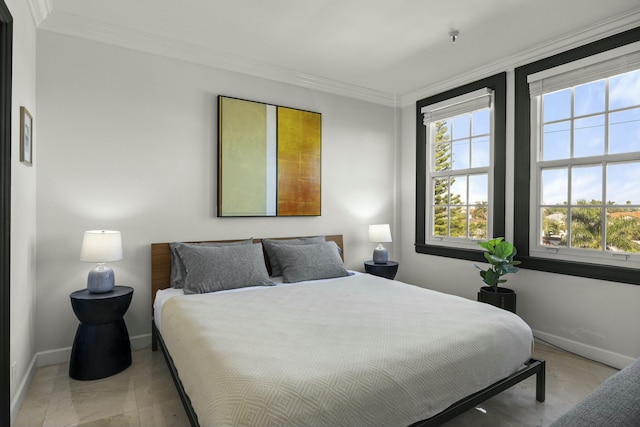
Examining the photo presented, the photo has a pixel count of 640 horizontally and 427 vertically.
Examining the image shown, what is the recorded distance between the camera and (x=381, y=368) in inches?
60.3

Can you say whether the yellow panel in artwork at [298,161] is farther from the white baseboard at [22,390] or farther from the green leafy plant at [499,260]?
the white baseboard at [22,390]

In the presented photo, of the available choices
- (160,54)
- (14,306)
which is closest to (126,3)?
(160,54)

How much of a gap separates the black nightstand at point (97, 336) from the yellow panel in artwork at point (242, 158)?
4.03 feet

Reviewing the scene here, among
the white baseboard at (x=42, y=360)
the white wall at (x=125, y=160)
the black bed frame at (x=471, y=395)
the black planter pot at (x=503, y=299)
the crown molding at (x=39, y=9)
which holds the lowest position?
the white baseboard at (x=42, y=360)

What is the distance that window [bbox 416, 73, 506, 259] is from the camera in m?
3.61

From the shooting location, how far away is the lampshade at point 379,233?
4.09 metres

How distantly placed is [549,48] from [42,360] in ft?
16.1

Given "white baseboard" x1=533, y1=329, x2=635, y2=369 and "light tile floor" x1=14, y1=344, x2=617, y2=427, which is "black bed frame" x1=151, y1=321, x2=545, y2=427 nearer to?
"light tile floor" x1=14, y1=344, x2=617, y2=427

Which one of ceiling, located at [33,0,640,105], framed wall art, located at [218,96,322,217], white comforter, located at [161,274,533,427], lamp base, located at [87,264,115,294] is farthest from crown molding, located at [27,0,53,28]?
white comforter, located at [161,274,533,427]

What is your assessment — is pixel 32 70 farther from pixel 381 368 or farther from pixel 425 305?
pixel 425 305

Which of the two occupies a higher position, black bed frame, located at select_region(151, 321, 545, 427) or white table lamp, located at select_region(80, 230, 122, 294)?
white table lamp, located at select_region(80, 230, 122, 294)

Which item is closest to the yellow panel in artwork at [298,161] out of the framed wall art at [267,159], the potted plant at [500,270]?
the framed wall art at [267,159]

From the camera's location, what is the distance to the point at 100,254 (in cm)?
255

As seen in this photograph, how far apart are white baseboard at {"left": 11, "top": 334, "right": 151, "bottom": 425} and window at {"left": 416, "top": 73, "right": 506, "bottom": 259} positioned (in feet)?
10.3
